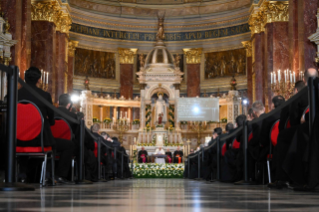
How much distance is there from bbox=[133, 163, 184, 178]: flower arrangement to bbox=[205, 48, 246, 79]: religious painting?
46.7ft

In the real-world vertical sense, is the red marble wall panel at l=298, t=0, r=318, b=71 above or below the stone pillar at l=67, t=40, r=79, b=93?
below

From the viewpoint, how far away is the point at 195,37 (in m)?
35.6

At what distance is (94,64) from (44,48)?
33.3 feet

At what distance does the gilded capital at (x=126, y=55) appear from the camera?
117 ft

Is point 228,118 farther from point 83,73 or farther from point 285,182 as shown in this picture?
point 285,182

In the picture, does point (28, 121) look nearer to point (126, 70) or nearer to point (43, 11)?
point (43, 11)

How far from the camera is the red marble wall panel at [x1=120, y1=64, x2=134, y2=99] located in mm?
35000

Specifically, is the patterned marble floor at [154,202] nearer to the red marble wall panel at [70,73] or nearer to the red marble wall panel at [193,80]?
the red marble wall panel at [70,73]

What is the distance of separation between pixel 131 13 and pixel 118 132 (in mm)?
8788

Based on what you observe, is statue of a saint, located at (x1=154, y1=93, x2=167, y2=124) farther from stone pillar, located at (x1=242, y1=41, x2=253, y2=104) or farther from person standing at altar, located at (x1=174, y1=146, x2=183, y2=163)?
stone pillar, located at (x1=242, y1=41, x2=253, y2=104)

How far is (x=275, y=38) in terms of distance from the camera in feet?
80.2

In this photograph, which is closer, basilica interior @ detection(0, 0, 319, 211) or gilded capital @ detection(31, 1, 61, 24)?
gilded capital @ detection(31, 1, 61, 24)

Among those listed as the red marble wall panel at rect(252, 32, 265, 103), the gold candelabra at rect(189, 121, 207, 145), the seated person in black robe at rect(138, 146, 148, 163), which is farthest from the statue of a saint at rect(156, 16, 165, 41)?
the seated person in black robe at rect(138, 146, 148, 163)

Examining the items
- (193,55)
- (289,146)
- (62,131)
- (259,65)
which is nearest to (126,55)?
(193,55)
